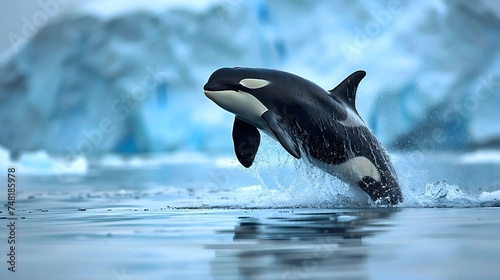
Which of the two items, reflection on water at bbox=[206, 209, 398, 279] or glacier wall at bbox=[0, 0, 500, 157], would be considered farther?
glacier wall at bbox=[0, 0, 500, 157]

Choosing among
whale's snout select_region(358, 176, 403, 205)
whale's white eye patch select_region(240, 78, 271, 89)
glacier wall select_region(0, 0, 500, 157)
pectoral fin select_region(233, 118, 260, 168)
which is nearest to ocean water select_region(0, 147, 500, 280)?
whale's snout select_region(358, 176, 403, 205)

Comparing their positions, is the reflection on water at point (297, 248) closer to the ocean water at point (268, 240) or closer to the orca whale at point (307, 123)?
the ocean water at point (268, 240)

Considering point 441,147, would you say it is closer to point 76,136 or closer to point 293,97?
point 76,136

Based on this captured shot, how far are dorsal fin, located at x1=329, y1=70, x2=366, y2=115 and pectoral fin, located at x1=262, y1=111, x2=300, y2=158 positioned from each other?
3.35ft

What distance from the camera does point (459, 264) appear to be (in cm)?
407

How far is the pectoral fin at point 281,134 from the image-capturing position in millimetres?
8430

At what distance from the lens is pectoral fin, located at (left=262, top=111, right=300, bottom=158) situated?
8.43 metres

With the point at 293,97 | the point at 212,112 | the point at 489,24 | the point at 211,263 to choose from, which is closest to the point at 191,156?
the point at 212,112

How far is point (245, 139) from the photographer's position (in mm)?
9711

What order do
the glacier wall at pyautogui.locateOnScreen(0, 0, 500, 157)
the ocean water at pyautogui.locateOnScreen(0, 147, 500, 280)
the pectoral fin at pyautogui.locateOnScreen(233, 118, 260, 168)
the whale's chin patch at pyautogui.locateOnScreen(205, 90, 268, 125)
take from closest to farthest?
the ocean water at pyautogui.locateOnScreen(0, 147, 500, 280), the whale's chin patch at pyautogui.locateOnScreen(205, 90, 268, 125), the pectoral fin at pyautogui.locateOnScreen(233, 118, 260, 168), the glacier wall at pyautogui.locateOnScreen(0, 0, 500, 157)

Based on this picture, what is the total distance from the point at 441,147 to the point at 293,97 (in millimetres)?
30502

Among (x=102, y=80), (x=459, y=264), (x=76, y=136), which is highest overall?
(x=102, y=80)

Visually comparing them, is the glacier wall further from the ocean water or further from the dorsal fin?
the ocean water

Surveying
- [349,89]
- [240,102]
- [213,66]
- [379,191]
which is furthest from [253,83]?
[213,66]
